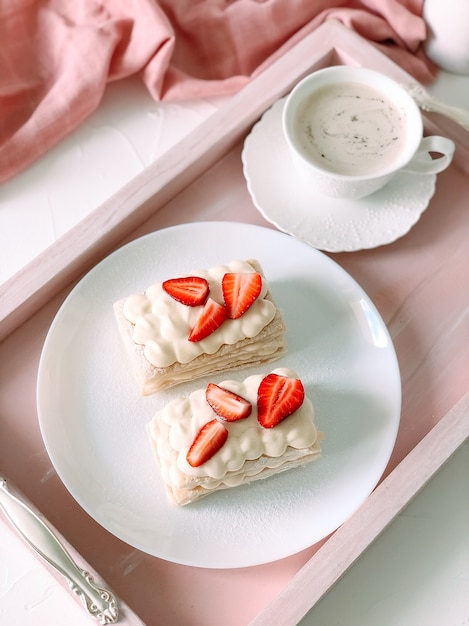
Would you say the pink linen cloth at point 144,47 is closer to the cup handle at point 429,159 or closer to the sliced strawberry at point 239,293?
the cup handle at point 429,159

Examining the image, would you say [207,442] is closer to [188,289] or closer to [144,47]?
[188,289]

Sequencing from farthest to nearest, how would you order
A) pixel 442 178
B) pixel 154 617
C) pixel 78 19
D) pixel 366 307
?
pixel 78 19 → pixel 442 178 → pixel 366 307 → pixel 154 617

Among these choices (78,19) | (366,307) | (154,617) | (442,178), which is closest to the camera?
(154,617)

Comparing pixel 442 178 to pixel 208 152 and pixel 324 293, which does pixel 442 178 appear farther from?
pixel 208 152

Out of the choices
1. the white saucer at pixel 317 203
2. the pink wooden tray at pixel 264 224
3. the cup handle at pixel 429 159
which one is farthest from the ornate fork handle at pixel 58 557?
the cup handle at pixel 429 159

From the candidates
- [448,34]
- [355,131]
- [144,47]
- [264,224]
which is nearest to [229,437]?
[264,224]

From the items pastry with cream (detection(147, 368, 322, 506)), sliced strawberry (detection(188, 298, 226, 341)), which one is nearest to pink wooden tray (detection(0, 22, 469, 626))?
pastry with cream (detection(147, 368, 322, 506))

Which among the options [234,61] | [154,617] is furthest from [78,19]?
[154,617]
